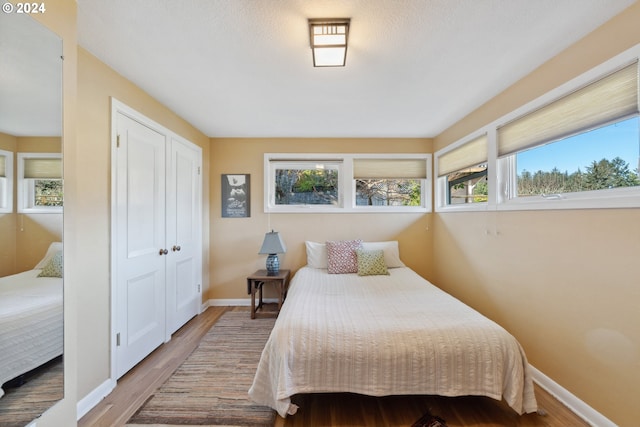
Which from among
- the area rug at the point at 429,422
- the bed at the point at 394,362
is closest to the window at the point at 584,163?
the bed at the point at 394,362

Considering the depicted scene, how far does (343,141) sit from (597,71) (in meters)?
2.46

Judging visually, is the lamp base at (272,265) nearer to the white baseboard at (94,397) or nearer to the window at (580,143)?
the white baseboard at (94,397)

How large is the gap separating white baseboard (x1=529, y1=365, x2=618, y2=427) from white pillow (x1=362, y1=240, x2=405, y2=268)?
5.26ft

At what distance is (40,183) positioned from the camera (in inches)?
44.6


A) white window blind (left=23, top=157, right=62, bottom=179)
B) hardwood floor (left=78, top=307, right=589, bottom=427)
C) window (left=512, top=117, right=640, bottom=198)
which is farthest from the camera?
hardwood floor (left=78, top=307, right=589, bottom=427)

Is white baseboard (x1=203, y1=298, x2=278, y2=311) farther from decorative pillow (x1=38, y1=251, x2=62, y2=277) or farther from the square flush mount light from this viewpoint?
the square flush mount light

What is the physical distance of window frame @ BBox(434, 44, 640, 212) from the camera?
4.56ft

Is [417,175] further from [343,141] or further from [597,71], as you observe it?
[597,71]

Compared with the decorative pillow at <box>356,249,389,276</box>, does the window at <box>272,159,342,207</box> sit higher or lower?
higher

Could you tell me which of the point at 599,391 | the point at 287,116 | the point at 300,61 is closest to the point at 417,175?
the point at 287,116

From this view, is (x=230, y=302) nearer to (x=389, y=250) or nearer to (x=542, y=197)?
(x=389, y=250)

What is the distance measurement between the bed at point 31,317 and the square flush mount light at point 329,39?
1709 mm

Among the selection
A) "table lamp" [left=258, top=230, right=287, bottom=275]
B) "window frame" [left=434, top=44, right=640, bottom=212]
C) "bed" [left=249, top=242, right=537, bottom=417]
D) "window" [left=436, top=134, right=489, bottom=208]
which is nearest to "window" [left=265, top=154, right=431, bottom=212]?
"window" [left=436, top=134, right=489, bottom=208]

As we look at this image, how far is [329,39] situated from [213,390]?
247 cm
